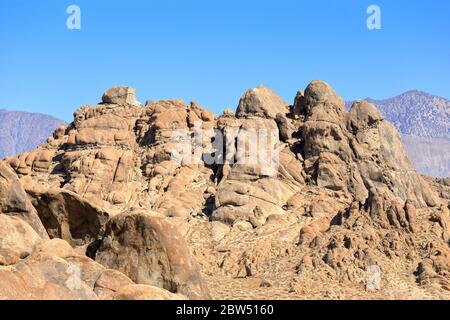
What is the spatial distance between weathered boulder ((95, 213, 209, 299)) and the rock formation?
0.05 m

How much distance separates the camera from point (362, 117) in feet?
172

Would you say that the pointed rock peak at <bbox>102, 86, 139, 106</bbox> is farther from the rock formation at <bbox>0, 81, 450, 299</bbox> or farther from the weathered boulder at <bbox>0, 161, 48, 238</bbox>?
the weathered boulder at <bbox>0, 161, 48, 238</bbox>

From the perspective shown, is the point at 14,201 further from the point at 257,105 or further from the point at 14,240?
the point at 257,105

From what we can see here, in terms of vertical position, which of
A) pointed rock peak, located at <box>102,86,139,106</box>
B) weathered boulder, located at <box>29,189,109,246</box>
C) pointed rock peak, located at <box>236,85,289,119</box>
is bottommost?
weathered boulder, located at <box>29,189,109,246</box>

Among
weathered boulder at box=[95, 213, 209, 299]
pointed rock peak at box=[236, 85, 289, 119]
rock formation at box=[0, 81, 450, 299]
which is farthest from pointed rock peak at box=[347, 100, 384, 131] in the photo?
weathered boulder at box=[95, 213, 209, 299]

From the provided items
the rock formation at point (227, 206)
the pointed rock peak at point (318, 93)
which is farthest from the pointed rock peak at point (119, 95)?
the pointed rock peak at point (318, 93)

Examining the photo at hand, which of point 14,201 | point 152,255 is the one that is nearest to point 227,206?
point 14,201

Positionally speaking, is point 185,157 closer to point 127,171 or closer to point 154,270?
point 127,171

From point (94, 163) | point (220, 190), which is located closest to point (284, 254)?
point (220, 190)

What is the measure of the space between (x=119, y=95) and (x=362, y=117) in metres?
21.3

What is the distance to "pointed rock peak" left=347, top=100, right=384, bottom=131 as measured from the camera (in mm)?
52031

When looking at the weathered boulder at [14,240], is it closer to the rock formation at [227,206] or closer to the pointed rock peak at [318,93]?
the rock formation at [227,206]

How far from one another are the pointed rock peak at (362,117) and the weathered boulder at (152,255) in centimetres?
3263
